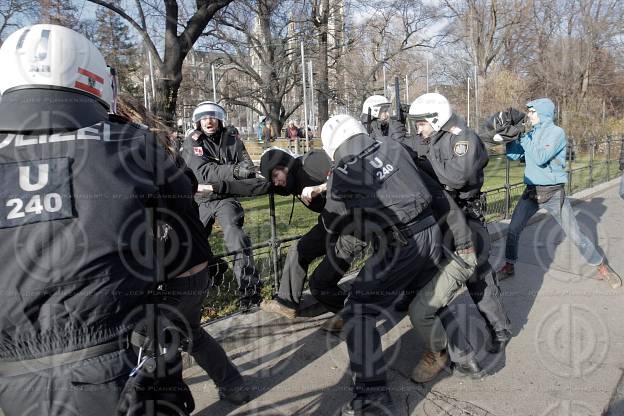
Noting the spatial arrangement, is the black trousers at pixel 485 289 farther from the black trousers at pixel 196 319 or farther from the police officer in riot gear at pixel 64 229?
the police officer in riot gear at pixel 64 229

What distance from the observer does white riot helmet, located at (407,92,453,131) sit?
371 cm

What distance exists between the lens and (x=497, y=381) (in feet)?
10.5

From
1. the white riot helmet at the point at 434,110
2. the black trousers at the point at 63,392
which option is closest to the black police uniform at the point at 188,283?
the black trousers at the point at 63,392

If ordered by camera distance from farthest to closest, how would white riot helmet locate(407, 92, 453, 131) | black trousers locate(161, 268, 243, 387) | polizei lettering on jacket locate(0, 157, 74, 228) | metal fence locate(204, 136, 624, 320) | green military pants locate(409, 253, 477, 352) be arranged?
1. metal fence locate(204, 136, 624, 320)
2. white riot helmet locate(407, 92, 453, 131)
3. green military pants locate(409, 253, 477, 352)
4. black trousers locate(161, 268, 243, 387)
5. polizei lettering on jacket locate(0, 157, 74, 228)

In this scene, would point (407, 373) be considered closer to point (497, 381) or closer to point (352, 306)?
point (497, 381)

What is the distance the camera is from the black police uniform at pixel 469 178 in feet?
11.7

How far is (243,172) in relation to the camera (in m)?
4.05

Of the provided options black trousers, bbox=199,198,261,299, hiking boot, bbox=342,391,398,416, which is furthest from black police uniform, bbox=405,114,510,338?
black trousers, bbox=199,198,261,299

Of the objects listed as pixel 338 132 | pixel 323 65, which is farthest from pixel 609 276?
pixel 323 65

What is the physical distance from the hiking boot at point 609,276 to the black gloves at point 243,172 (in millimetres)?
3632

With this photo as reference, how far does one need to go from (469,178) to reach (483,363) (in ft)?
4.43

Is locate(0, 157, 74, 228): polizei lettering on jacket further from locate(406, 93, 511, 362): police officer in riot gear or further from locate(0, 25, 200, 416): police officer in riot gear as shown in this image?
locate(406, 93, 511, 362): police officer in riot gear

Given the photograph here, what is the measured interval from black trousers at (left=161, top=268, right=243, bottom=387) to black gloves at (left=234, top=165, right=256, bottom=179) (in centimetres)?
152

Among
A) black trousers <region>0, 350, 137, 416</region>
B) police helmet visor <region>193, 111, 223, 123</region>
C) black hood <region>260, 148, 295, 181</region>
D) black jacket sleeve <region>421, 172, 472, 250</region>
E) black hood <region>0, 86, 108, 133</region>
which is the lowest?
black trousers <region>0, 350, 137, 416</region>
